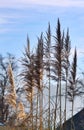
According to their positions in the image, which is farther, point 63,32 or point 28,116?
point 28,116

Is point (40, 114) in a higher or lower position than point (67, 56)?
lower

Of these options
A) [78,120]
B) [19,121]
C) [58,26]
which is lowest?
[78,120]

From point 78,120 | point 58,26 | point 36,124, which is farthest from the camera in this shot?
point 78,120

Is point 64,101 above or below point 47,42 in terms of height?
below

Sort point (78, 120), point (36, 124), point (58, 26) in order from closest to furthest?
1. point (58, 26)
2. point (36, 124)
3. point (78, 120)

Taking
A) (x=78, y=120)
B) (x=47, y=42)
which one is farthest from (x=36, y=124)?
(x=78, y=120)

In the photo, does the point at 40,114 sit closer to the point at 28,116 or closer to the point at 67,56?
the point at 28,116

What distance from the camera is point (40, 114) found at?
54.5 feet

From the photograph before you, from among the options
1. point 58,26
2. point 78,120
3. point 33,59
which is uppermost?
point 58,26

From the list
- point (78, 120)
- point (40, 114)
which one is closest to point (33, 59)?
point (40, 114)

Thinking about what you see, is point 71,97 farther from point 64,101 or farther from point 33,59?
point 33,59

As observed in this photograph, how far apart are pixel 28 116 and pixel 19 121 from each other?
32 centimetres

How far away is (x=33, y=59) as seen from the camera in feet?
54.7

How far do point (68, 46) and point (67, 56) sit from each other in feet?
0.97
